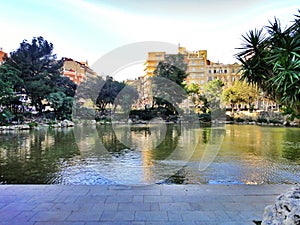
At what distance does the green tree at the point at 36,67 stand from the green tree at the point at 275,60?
2298 cm

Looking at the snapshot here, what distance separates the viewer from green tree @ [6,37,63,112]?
24.8 metres

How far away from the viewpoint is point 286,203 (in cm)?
227

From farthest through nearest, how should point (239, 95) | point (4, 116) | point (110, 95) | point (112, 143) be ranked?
point (239, 95)
point (110, 95)
point (4, 116)
point (112, 143)

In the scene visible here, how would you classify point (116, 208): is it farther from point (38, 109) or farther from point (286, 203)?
point (38, 109)

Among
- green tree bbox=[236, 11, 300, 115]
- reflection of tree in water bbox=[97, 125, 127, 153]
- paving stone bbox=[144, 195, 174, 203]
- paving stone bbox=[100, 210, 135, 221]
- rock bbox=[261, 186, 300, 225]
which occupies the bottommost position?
reflection of tree in water bbox=[97, 125, 127, 153]

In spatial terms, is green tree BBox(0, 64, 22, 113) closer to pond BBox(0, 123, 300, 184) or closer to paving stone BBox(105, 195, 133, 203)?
pond BBox(0, 123, 300, 184)

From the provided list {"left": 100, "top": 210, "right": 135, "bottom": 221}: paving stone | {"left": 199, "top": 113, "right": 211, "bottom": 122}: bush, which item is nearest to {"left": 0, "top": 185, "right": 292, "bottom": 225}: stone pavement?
{"left": 100, "top": 210, "right": 135, "bottom": 221}: paving stone

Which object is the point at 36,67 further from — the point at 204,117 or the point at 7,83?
the point at 204,117

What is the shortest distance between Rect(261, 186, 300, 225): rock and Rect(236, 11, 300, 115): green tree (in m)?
1.79

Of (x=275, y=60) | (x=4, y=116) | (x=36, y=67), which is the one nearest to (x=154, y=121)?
(x=36, y=67)

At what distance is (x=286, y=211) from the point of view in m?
2.22

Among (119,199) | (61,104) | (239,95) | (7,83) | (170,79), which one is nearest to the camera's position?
(119,199)

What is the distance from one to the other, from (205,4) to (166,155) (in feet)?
16.1

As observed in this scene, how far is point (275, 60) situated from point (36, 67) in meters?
25.9
